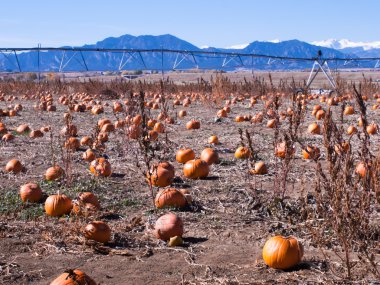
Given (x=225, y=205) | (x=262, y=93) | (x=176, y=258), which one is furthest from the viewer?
(x=262, y=93)

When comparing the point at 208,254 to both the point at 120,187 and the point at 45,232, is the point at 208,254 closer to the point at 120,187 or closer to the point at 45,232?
the point at 45,232

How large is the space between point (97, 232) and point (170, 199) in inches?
50.3

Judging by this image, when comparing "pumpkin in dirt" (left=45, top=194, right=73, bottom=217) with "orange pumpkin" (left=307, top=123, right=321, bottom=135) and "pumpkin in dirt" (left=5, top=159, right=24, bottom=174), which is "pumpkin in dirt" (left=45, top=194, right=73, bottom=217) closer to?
"pumpkin in dirt" (left=5, top=159, right=24, bottom=174)

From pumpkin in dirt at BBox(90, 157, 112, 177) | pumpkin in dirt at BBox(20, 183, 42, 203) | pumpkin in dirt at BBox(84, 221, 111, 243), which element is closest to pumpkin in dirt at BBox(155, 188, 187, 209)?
pumpkin in dirt at BBox(84, 221, 111, 243)

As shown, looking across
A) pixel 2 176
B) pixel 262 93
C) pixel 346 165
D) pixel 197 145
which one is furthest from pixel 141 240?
pixel 262 93

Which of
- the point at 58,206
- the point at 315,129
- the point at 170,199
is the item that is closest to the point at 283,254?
the point at 170,199

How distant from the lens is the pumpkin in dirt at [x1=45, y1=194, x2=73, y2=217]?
5812 millimetres

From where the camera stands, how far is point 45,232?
519 cm

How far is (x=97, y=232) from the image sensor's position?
493 cm

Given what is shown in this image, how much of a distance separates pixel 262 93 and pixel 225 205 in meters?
17.8

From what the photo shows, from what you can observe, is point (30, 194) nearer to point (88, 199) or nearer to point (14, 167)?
point (88, 199)

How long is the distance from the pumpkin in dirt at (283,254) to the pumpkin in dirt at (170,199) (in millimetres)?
1797

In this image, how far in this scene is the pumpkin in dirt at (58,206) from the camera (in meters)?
5.81

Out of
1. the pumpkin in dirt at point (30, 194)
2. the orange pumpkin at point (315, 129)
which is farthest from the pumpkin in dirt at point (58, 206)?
the orange pumpkin at point (315, 129)
